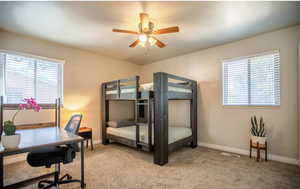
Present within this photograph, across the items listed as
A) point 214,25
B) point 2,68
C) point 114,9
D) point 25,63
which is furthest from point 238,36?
point 2,68

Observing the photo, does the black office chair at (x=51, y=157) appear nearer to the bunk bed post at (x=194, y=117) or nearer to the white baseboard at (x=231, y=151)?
the white baseboard at (x=231, y=151)

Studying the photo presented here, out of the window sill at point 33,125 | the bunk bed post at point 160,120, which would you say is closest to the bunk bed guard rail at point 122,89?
the bunk bed post at point 160,120

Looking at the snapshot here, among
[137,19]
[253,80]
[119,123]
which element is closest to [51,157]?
[119,123]

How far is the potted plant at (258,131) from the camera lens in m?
2.76

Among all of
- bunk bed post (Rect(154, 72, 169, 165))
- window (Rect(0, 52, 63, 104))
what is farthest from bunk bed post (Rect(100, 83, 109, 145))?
bunk bed post (Rect(154, 72, 169, 165))

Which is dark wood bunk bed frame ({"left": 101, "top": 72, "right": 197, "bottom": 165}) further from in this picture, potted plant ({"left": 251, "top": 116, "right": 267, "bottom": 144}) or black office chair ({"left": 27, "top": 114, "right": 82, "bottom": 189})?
black office chair ({"left": 27, "top": 114, "right": 82, "bottom": 189})

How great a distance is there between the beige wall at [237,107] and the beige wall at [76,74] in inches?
79.5

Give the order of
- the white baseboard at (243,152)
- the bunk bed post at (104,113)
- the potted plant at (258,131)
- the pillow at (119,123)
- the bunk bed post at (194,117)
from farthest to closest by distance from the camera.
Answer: the bunk bed post at (104,113) < the pillow at (119,123) < the bunk bed post at (194,117) < the potted plant at (258,131) < the white baseboard at (243,152)

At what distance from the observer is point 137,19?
A: 240 centimetres

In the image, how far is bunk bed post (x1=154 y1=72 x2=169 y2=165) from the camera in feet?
8.88

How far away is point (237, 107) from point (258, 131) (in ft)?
2.02

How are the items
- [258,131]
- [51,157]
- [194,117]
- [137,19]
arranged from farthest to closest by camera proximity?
[194,117] → [258,131] → [137,19] → [51,157]

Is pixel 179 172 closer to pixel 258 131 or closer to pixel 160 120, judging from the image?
pixel 160 120

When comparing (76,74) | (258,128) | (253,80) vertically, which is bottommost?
(258,128)
